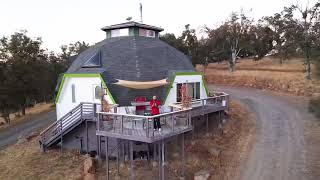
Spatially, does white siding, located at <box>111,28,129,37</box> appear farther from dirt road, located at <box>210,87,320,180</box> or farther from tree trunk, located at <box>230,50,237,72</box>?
tree trunk, located at <box>230,50,237,72</box>

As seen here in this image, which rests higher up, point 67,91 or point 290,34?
point 290,34

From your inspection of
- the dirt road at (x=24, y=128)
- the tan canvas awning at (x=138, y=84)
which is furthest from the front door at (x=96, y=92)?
the dirt road at (x=24, y=128)

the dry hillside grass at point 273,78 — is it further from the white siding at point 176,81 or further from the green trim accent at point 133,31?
the green trim accent at point 133,31

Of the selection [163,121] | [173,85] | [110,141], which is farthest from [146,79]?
[163,121]

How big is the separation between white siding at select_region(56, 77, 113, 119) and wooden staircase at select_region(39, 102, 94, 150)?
1.24m

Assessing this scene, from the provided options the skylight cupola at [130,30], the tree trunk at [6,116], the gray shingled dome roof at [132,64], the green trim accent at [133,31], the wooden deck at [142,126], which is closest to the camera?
the wooden deck at [142,126]

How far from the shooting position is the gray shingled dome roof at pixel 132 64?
77.2ft

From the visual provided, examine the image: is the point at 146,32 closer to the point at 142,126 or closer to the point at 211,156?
the point at 211,156

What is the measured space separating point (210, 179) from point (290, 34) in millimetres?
31648

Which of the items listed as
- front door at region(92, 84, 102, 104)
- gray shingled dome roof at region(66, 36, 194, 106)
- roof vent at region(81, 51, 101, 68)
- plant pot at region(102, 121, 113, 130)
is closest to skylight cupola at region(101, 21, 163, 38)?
gray shingled dome roof at region(66, 36, 194, 106)

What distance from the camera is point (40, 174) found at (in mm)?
20453

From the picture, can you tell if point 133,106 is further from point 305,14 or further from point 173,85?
point 305,14

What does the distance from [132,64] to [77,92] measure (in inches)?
168

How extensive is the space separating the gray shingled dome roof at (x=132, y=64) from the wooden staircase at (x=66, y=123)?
208cm
